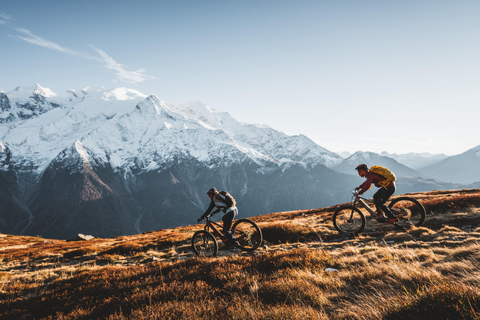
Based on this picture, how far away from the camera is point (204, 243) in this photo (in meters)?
11.2

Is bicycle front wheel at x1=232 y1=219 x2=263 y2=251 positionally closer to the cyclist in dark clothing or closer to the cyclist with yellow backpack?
the cyclist in dark clothing

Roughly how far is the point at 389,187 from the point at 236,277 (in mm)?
8652

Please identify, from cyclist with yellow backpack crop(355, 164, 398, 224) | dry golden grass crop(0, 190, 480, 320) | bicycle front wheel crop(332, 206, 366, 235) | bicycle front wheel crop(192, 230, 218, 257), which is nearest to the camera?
dry golden grass crop(0, 190, 480, 320)

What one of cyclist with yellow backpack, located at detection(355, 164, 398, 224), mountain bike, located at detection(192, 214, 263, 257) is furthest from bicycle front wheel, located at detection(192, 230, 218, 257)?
cyclist with yellow backpack, located at detection(355, 164, 398, 224)

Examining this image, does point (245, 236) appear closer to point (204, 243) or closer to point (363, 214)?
point (204, 243)

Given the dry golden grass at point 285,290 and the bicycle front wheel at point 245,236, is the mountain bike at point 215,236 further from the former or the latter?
the dry golden grass at point 285,290

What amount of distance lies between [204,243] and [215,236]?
Answer: 724 mm

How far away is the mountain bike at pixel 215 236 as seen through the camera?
10352 millimetres

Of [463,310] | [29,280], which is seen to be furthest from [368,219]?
[29,280]

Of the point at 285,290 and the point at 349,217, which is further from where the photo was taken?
the point at 349,217

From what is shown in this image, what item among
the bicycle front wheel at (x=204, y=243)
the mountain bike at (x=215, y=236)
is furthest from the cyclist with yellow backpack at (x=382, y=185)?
the bicycle front wheel at (x=204, y=243)

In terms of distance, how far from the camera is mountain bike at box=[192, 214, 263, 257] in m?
10.4

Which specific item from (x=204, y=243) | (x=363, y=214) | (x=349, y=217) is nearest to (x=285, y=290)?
(x=204, y=243)

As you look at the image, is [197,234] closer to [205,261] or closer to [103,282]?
[205,261]
